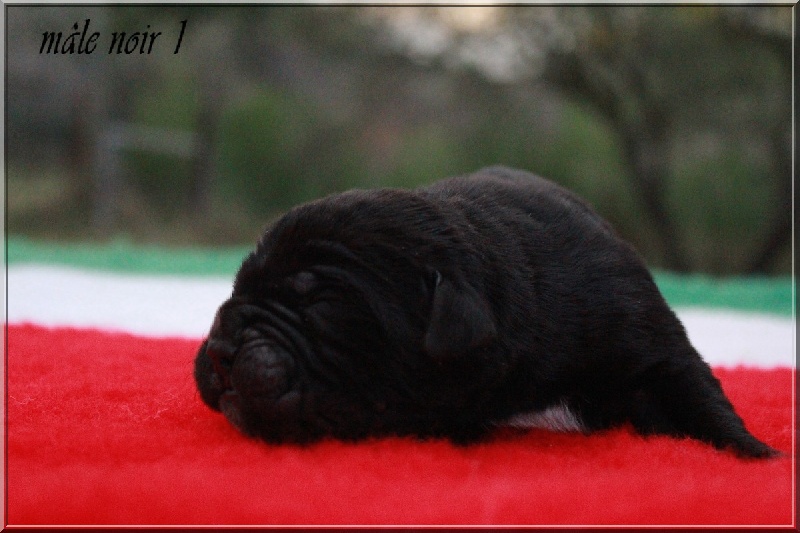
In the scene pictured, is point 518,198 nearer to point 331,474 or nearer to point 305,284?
point 305,284

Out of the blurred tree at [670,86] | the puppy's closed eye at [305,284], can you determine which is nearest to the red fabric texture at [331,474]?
the puppy's closed eye at [305,284]

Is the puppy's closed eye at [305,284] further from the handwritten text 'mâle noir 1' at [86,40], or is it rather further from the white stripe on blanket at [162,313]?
the white stripe on blanket at [162,313]

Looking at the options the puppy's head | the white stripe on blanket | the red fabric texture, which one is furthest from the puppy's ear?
the white stripe on blanket

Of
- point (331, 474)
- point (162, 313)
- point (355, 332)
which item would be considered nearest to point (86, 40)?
point (162, 313)

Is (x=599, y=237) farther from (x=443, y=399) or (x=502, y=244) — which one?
(x=443, y=399)

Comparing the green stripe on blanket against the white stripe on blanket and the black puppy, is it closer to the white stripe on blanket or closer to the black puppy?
the white stripe on blanket

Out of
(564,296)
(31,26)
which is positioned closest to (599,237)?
(564,296)

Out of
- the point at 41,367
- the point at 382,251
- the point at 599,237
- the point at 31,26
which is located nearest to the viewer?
the point at 382,251
